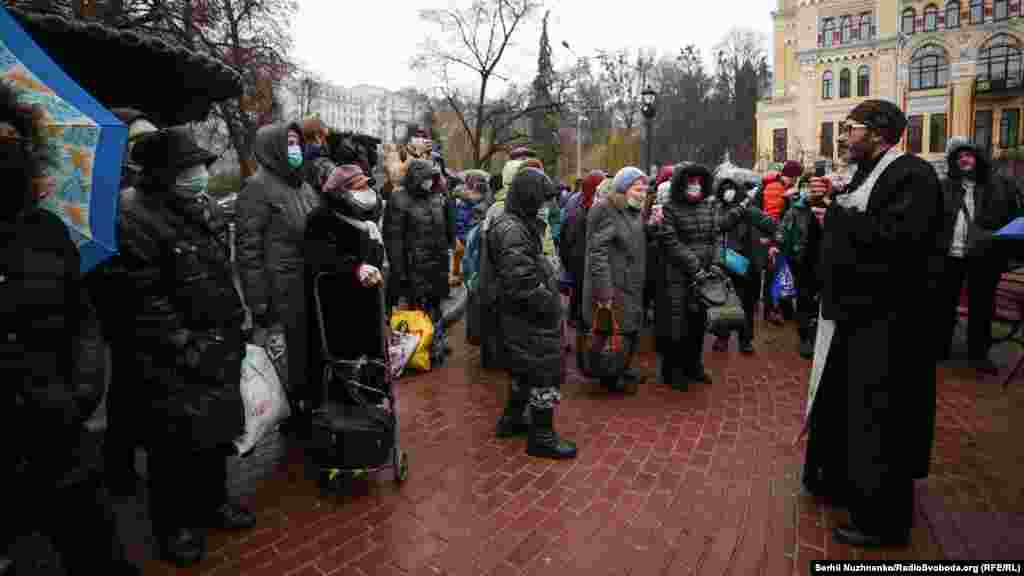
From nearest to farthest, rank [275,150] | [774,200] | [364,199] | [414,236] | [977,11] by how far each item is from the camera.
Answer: [364,199]
[275,150]
[414,236]
[774,200]
[977,11]

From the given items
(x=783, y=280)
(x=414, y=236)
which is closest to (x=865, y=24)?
(x=783, y=280)

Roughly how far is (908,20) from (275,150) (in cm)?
4980

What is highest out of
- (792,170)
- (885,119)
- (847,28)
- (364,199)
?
(847,28)

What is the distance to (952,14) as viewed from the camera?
39.4 m

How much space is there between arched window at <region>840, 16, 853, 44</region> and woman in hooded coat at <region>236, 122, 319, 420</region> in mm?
49541

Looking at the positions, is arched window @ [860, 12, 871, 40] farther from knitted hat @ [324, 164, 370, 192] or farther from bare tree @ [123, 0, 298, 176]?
knitted hat @ [324, 164, 370, 192]

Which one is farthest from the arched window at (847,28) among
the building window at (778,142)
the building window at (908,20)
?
the building window at (778,142)

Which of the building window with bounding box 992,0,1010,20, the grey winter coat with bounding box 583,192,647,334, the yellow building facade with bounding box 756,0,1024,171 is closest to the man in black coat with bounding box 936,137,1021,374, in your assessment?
the grey winter coat with bounding box 583,192,647,334

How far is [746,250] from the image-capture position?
7461 mm

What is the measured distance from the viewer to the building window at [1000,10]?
1483 inches

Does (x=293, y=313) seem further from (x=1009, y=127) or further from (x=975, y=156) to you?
(x=1009, y=127)

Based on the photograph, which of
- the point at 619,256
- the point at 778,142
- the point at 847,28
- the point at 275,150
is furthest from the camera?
the point at 778,142

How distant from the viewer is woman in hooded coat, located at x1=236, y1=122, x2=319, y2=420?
4.00m

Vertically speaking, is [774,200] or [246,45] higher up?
[246,45]
